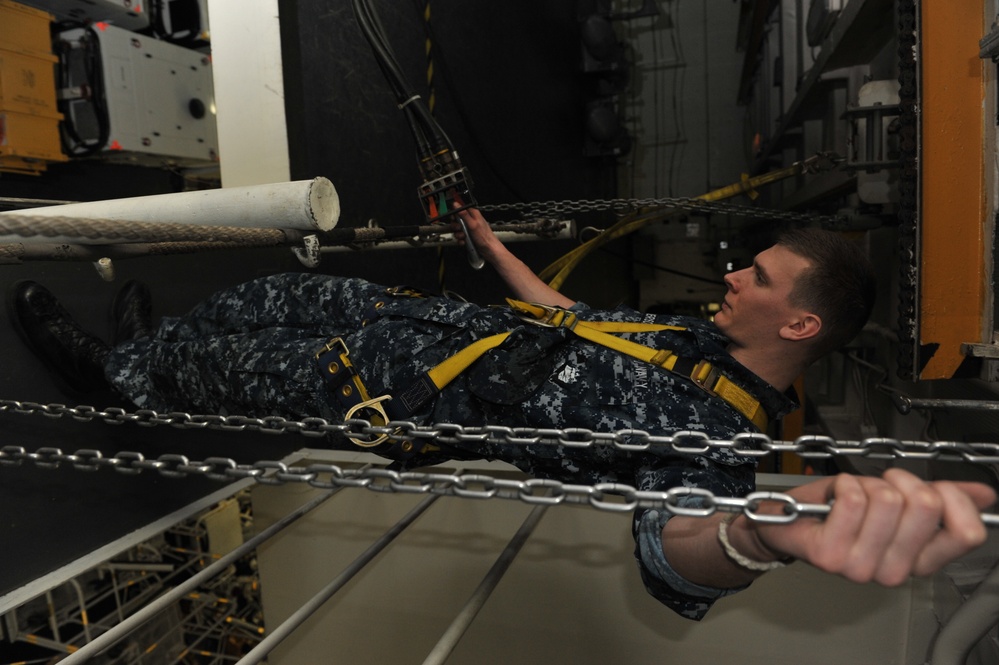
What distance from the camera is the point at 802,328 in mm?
1691

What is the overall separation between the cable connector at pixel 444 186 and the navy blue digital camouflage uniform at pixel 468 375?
300 mm

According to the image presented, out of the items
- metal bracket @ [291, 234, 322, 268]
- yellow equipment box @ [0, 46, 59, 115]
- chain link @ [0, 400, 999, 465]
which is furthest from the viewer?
yellow equipment box @ [0, 46, 59, 115]

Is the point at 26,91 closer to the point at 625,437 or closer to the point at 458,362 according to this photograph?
the point at 458,362

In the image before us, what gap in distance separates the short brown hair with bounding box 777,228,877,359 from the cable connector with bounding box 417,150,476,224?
0.96m

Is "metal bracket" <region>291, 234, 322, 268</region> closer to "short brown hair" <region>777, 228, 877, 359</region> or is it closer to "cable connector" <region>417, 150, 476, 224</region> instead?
"cable connector" <region>417, 150, 476, 224</region>

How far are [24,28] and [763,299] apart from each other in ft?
11.9

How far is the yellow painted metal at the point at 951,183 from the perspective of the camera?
1688mm

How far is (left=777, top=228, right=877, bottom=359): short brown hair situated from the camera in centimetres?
169

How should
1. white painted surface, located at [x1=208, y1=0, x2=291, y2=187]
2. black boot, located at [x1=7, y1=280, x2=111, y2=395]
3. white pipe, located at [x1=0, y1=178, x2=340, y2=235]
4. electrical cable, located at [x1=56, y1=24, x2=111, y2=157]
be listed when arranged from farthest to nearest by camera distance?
1. electrical cable, located at [x1=56, y1=24, x2=111, y2=157]
2. white painted surface, located at [x1=208, y1=0, x2=291, y2=187]
3. black boot, located at [x1=7, y1=280, x2=111, y2=395]
4. white pipe, located at [x1=0, y1=178, x2=340, y2=235]

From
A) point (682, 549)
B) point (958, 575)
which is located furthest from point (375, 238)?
point (958, 575)

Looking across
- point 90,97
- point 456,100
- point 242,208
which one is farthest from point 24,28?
point 242,208

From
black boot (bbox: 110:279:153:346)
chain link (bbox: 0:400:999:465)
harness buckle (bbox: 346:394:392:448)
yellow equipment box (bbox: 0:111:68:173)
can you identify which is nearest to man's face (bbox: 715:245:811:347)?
chain link (bbox: 0:400:999:465)

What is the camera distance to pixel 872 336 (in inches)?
127

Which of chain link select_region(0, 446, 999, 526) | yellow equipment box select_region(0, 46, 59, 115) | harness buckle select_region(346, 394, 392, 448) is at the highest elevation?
yellow equipment box select_region(0, 46, 59, 115)
